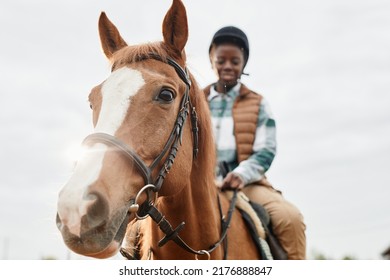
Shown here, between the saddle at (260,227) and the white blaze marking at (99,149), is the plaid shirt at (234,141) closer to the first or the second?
the saddle at (260,227)

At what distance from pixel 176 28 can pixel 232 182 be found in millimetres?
1809

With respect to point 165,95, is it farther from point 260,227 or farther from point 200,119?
point 260,227

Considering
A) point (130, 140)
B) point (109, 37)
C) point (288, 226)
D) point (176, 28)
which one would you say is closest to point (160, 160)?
point (130, 140)

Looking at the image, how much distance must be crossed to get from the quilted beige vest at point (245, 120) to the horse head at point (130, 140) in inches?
57.0

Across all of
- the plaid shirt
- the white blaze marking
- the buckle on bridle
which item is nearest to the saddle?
the plaid shirt

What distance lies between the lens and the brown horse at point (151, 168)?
2559 millimetres

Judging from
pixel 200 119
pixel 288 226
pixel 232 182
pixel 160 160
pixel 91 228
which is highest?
pixel 200 119

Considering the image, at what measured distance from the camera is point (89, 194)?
98.9 inches

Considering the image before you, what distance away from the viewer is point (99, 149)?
271 centimetres

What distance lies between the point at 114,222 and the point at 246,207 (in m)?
2.22

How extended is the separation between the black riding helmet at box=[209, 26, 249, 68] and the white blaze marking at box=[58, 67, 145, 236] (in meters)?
2.74

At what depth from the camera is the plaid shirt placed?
194 inches
